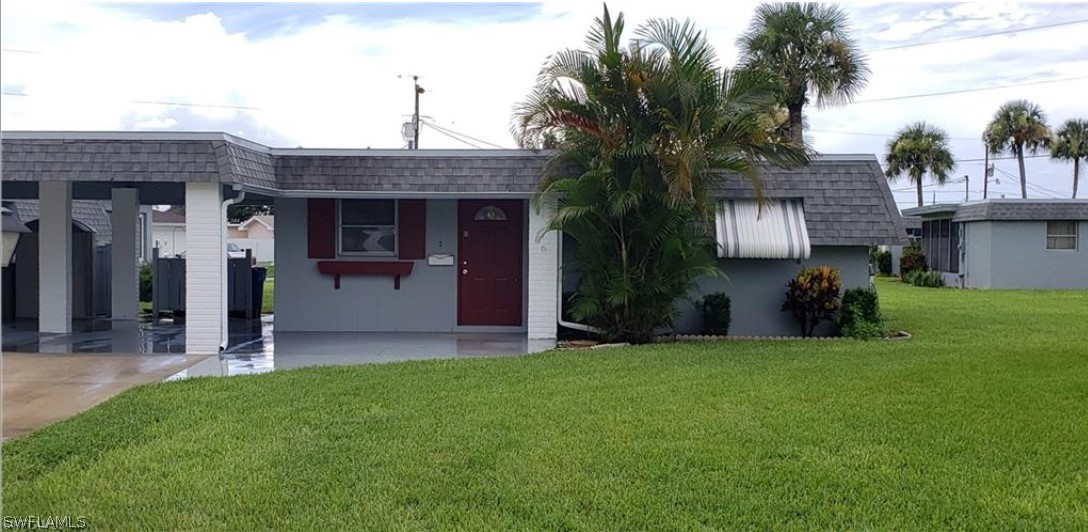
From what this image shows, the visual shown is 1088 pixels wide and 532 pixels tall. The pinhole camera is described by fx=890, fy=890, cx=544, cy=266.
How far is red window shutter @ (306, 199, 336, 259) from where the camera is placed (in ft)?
46.2

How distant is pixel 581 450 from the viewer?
20.7ft

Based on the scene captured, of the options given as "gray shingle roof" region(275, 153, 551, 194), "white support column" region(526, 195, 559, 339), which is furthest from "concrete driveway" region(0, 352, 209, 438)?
"white support column" region(526, 195, 559, 339)

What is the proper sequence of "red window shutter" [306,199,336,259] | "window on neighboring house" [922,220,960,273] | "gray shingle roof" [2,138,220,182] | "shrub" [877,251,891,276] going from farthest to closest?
1. "shrub" [877,251,891,276]
2. "window on neighboring house" [922,220,960,273]
3. "red window shutter" [306,199,336,259]
4. "gray shingle roof" [2,138,220,182]

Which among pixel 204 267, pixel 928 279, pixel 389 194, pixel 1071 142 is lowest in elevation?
pixel 928 279

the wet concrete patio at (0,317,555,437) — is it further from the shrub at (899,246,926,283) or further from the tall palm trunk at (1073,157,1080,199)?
the tall palm trunk at (1073,157,1080,199)

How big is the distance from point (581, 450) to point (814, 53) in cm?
1755

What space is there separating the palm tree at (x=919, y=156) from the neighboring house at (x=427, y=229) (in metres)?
28.0

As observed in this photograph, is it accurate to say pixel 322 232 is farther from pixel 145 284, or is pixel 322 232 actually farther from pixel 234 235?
pixel 234 235

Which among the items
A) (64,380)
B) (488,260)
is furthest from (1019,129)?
(64,380)

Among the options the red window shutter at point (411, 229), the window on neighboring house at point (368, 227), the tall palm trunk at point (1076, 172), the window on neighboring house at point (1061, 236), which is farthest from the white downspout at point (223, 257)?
the tall palm trunk at point (1076, 172)

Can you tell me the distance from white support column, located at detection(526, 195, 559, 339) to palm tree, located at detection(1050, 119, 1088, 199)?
33.1 metres

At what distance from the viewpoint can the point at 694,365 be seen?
1003 cm

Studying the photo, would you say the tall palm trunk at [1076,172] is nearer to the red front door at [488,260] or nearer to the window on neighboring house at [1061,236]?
the window on neighboring house at [1061,236]

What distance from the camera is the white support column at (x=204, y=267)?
11.3 meters
